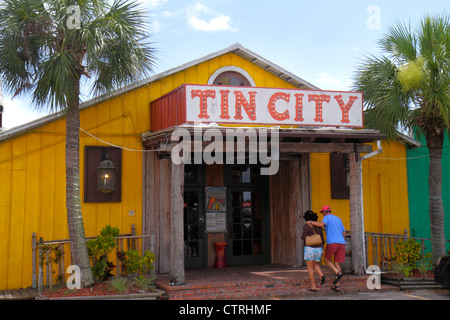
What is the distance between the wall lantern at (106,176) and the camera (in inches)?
411

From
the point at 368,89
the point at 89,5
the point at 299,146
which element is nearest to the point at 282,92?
the point at 299,146

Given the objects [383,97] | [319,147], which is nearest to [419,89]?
[383,97]

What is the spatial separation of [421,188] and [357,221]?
3.90 meters

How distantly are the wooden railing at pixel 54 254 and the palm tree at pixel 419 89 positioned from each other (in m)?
6.04

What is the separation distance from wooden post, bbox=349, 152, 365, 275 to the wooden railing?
4258 mm

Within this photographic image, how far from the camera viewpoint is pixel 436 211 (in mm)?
11203

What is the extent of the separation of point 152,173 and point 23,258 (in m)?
3.18

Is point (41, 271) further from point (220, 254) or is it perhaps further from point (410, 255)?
point (410, 255)

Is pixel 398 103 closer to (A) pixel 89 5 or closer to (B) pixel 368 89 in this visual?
(B) pixel 368 89
